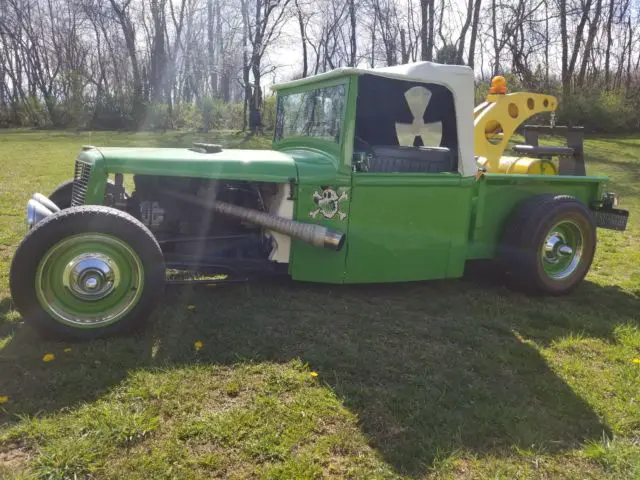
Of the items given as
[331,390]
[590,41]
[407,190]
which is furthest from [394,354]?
[590,41]

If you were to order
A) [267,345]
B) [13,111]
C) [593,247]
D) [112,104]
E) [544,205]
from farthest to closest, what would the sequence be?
[13,111] → [112,104] → [593,247] → [544,205] → [267,345]

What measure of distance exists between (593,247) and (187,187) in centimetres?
373

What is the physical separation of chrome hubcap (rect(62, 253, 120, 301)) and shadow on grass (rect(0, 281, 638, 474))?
326mm

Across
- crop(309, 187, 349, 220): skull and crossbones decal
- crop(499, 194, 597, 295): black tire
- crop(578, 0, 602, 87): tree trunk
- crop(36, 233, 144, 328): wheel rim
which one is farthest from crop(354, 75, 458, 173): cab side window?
crop(578, 0, 602, 87): tree trunk

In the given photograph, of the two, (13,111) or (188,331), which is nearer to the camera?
(188,331)

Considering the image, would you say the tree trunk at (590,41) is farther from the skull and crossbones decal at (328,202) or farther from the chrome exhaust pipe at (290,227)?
the chrome exhaust pipe at (290,227)

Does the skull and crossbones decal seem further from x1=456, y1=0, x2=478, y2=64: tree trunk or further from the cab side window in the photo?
x1=456, y1=0, x2=478, y2=64: tree trunk

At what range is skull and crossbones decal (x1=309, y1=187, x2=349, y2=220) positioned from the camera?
3.96 meters

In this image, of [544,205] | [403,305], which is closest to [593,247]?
[544,205]

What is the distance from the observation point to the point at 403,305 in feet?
Answer: 14.1

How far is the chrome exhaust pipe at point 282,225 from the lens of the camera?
12.4 ft

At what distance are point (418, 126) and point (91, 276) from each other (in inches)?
110

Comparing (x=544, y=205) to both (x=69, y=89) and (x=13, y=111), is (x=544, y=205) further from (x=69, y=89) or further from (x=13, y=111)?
(x=13, y=111)

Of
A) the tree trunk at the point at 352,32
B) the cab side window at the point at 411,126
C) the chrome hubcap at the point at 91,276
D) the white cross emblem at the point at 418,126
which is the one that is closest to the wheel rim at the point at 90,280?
the chrome hubcap at the point at 91,276
